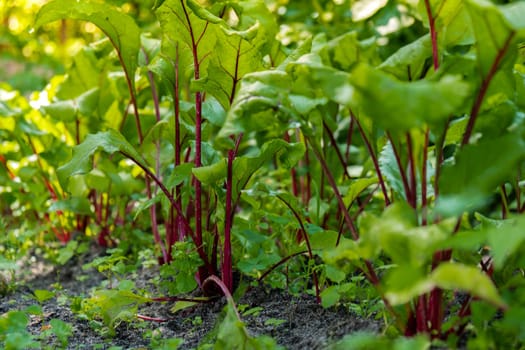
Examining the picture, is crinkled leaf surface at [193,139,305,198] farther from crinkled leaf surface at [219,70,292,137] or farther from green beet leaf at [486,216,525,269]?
green beet leaf at [486,216,525,269]

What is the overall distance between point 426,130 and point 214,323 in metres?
0.72

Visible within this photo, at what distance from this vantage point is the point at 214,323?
1610 mm

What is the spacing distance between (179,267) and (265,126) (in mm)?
514

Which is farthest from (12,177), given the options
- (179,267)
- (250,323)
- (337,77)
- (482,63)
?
(482,63)

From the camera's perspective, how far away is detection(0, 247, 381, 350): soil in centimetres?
145

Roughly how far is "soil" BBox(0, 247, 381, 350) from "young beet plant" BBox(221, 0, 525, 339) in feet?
0.28

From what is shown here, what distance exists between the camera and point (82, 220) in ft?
8.22

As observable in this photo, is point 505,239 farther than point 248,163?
No

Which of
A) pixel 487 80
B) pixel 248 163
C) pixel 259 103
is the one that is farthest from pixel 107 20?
pixel 487 80

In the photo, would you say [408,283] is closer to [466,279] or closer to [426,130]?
[466,279]

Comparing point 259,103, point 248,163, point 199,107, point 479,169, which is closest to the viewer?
point 479,169

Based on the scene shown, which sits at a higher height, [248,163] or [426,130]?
[426,130]

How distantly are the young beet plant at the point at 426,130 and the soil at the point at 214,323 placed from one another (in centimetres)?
9

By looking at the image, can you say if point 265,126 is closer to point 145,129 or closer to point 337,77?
point 337,77
